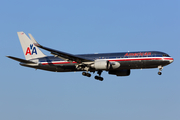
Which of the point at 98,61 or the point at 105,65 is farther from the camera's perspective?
the point at 98,61

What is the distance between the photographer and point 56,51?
59.1m

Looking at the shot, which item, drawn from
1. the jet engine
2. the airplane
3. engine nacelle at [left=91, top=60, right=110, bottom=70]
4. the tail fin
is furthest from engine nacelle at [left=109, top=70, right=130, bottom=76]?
the tail fin

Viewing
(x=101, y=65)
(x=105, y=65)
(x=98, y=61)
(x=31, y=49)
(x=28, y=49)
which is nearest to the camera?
(x=105, y=65)

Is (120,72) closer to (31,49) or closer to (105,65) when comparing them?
(105,65)

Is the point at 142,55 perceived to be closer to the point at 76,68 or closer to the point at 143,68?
the point at 143,68

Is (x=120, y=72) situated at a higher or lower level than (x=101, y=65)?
lower

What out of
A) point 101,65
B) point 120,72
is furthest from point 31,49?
point 120,72

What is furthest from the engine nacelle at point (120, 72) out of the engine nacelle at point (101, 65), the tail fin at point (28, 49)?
the tail fin at point (28, 49)

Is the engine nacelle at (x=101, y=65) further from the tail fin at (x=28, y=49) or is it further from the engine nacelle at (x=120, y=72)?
the tail fin at (x=28, y=49)

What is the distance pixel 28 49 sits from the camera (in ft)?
236

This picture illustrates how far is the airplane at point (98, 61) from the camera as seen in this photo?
203 feet

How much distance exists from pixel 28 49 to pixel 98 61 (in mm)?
17817

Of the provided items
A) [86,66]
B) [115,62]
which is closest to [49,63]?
[86,66]

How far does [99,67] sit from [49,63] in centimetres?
1156
